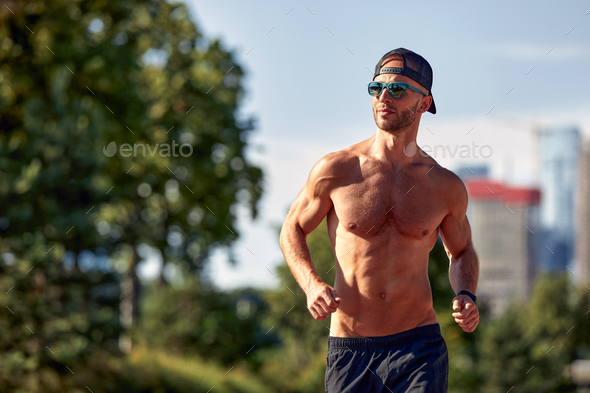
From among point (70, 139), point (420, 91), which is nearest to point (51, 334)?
point (70, 139)

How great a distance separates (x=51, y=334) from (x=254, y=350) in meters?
14.0

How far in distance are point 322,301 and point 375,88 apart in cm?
133

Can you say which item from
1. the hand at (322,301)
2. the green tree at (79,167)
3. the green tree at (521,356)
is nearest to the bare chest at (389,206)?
the hand at (322,301)

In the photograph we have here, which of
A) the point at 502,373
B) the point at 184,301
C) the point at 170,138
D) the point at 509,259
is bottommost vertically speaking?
the point at 502,373

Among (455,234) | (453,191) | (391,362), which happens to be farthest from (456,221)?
(391,362)

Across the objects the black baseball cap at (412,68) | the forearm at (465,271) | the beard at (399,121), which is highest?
the black baseball cap at (412,68)

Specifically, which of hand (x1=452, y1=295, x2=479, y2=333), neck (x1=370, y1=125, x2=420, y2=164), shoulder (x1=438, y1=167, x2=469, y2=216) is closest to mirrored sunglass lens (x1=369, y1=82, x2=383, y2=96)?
neck (x1=370, y1=125, x2=420, y2=164)

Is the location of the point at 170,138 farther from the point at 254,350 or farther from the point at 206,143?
the point at 254,350

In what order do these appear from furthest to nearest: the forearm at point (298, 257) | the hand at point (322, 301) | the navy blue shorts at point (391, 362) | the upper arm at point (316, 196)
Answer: the upper arm at point (316, 196), the navy blue shorts at point (391, 362), the forearm at point (298, 257), the hand at point (322, 301)

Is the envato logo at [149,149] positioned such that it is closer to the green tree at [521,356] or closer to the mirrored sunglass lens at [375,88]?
the mirrored sunglass lens at [375,88]

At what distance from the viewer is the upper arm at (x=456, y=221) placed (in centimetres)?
446

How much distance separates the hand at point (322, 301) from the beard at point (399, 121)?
41.8 inches

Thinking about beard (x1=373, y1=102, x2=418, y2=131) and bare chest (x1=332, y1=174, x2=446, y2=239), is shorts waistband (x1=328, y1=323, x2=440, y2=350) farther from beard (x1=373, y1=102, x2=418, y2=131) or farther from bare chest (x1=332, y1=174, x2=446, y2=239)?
beard (x1=373, y1=102, x2=418, y2=131)

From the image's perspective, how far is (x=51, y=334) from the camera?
16.5 metres
